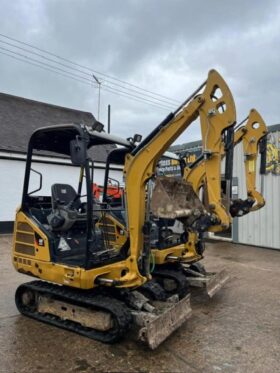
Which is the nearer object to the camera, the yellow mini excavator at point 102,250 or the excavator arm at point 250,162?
the yellow mini excavator at point 102,250

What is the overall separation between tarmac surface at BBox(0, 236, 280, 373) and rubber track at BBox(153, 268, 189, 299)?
0.28m

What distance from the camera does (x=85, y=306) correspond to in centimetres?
409

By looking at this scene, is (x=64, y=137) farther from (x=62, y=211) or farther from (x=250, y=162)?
(x=250, y=162)

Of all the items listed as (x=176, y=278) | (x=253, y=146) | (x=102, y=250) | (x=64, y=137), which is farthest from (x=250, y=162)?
(x=64, y=137)

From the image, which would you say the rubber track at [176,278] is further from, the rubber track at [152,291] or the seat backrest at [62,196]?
the seat backrest at [62,196]

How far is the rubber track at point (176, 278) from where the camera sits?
5121 mm

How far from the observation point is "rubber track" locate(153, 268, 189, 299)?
5.12 meters

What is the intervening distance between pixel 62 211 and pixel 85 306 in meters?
1.17

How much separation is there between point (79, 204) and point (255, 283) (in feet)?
11.9

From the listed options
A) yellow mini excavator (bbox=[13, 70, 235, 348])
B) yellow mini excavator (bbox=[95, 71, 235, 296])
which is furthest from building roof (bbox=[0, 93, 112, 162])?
yellow mini excavator (bbox=[95, 71, 235, 296])

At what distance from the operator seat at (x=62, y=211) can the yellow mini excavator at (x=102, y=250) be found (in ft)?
0.04

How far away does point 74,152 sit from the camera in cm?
388

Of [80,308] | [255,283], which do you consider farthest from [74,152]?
[255,283]

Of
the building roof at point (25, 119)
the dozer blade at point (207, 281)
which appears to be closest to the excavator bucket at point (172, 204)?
the dozer blade at point (207, 281)
